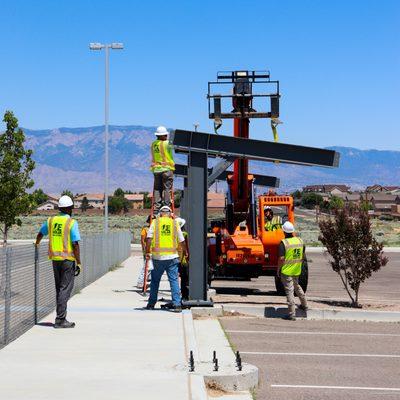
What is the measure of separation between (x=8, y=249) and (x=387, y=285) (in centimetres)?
1845

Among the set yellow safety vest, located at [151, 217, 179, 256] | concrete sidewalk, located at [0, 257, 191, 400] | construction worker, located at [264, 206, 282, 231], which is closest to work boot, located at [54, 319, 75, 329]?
concrete sidewalk, located at [0, 257, 191, 400]

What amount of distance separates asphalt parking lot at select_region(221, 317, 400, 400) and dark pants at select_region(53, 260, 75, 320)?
2.58m

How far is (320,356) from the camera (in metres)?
11.6

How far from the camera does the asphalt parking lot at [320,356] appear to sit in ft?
30.3

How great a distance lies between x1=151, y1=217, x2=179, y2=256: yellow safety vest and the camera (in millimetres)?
14945

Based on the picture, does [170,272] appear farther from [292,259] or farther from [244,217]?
[244,217]

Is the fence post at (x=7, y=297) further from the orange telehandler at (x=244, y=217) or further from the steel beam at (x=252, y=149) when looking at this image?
the orange telehandler at (x=244, y=217)

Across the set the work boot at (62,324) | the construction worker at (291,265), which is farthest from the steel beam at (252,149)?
the work boot at (62,324)

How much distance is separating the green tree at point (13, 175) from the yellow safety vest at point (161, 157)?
24.0 ft

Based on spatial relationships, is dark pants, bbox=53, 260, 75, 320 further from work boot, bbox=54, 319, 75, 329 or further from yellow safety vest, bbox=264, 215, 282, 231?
yellow safety vest, bbox=264, 215, 282, 231

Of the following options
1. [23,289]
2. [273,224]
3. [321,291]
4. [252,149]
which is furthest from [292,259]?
[321,291]

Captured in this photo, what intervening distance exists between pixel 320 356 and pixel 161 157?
709 cm

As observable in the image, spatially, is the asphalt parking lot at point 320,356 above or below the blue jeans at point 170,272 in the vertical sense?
below

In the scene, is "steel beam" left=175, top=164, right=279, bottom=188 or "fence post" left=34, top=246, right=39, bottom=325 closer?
"fence post" left=34, top=246, right=39, bottom=325
